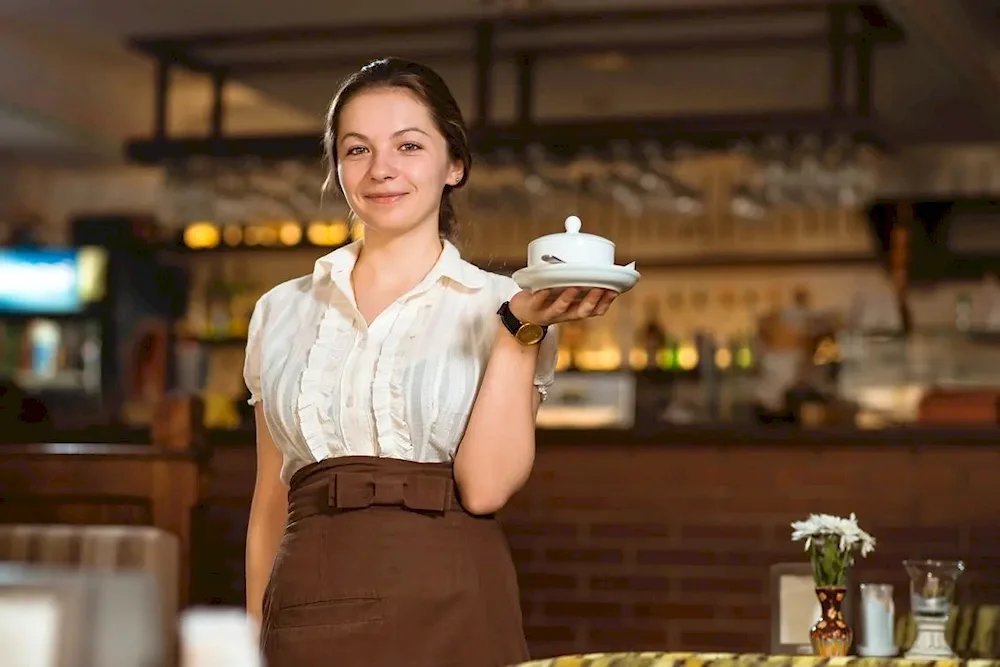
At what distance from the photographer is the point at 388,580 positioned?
172 centimetres

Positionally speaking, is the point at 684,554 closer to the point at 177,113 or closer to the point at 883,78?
the point at 883,78

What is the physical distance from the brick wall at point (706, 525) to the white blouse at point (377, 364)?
311 centimetres

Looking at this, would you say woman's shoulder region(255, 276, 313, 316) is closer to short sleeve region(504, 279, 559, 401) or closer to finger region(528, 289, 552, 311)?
short sleeve region(504, 279, 559, 401)

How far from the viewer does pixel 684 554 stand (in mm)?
4922

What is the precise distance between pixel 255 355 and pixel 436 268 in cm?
28

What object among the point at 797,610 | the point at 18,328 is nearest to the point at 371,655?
Result: the point at 797,610

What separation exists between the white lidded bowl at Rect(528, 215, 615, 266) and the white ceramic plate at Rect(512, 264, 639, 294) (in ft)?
0.06

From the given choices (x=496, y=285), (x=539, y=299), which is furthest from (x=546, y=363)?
(x=539, y=299)

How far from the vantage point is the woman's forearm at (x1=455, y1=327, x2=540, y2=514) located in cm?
174

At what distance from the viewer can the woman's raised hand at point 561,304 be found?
5.31ft

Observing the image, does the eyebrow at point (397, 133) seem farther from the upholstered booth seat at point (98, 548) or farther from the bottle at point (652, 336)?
the bottle at point (652, 336)

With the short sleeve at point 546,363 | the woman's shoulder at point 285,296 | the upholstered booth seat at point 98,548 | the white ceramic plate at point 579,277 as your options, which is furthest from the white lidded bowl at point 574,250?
the upholstered booth seat at point 98,548

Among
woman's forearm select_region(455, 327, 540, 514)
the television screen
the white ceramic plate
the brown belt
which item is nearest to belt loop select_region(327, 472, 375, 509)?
the brown belt

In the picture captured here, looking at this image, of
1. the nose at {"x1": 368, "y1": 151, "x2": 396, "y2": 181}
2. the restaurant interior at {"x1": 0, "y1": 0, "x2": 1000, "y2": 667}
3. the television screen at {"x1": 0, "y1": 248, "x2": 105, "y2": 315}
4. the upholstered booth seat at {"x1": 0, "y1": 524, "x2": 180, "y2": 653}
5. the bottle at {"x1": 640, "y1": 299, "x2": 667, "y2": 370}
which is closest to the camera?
the nose at {"x1": 368, "y1": 151, "x2": 396, "y2": 181}
